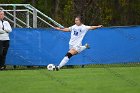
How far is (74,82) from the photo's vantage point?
1358 cm

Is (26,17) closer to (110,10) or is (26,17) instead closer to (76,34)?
(76,34)

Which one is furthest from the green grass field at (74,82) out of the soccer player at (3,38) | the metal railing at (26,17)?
the metal railing at (26,17)

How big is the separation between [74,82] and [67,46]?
620cm

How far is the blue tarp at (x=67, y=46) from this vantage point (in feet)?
63.9

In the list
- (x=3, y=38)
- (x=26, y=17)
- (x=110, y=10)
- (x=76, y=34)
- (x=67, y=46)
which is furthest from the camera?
(x=110, y=10)

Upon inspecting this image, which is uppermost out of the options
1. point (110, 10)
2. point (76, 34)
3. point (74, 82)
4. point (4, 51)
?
point (76, 34)

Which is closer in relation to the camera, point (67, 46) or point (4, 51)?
Result: point (4, 51)

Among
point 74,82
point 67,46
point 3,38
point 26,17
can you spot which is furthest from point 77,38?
point 74,82

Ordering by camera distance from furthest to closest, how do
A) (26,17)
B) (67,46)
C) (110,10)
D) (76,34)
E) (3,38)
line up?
(110,10) < (26,17) < (67,46) < (3,38) < (76,34)

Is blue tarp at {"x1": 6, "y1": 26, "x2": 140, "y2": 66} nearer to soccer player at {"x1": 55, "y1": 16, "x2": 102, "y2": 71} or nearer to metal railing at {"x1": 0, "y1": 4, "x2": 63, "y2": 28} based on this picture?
soccer player at {"x1": 55, "y1": 16, "x2": 102, "y2": 71}

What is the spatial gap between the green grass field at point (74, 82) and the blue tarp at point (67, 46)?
312cm

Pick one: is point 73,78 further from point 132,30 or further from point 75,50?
point 132,30

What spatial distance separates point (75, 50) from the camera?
18.2m

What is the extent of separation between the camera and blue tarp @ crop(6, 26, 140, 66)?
63.9 ft
